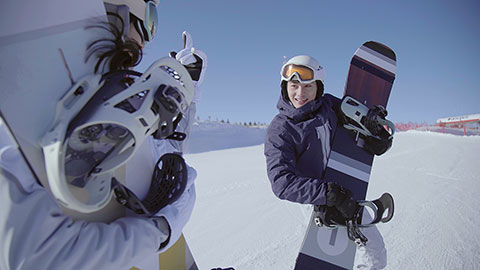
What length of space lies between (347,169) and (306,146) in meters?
0.57

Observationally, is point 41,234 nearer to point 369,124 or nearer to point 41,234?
point 41,234

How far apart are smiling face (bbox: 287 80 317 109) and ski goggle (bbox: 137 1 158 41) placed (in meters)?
1.50

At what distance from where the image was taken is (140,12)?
96 cm

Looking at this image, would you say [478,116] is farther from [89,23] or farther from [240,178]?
[89,23]

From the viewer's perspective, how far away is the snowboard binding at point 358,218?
Result: 78.2 inches

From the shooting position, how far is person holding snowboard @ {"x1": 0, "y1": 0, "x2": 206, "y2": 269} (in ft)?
1.80

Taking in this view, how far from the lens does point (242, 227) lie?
326 cm

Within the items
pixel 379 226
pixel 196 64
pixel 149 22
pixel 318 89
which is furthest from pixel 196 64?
pixel 379 226

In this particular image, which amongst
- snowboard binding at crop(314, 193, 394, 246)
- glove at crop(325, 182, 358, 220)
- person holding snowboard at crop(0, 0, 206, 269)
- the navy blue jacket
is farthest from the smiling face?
person holding snowboard at crop(0, 0, 206, 269)

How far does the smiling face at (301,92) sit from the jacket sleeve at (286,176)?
36 cm

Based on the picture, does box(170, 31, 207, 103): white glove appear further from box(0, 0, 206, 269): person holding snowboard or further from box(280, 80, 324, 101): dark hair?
box(280, 80, 324, 101): dark hair

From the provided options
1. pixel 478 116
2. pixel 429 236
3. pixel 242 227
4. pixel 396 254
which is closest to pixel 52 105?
pixel 242 227

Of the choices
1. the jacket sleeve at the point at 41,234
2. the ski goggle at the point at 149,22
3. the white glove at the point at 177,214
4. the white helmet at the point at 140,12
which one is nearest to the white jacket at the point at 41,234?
the jacket sleeve at the point at 41,234

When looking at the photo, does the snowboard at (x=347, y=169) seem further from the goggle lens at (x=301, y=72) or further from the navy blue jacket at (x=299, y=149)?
the goggle lens at (x=301, y=72)
